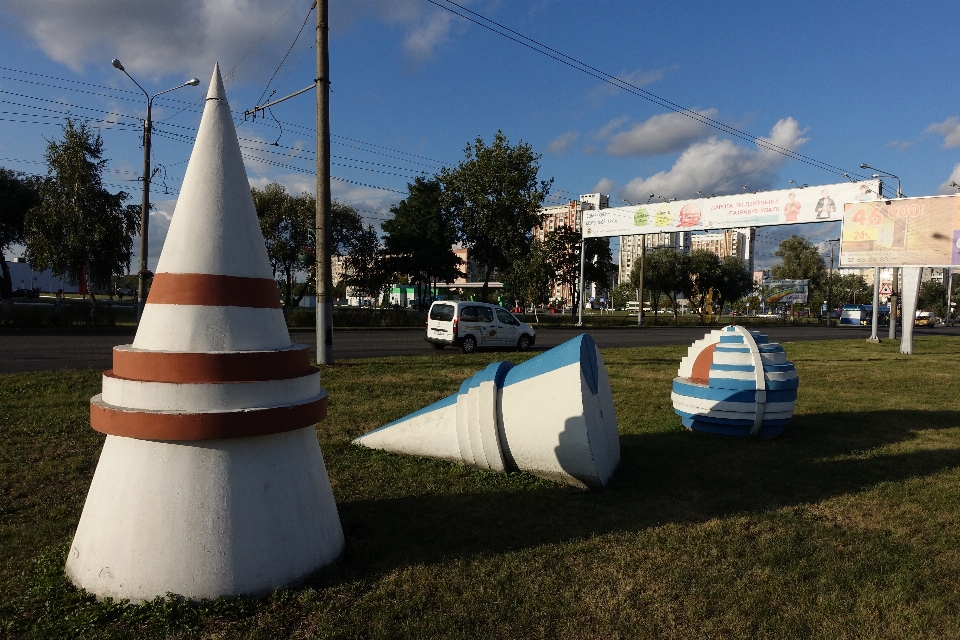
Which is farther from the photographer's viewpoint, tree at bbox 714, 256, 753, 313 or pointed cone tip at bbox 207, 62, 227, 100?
tree at bbox 714, 256, 753, 313

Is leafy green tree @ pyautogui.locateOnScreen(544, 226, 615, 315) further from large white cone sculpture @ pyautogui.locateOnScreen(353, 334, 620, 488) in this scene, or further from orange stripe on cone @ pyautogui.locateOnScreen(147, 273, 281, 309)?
orange stripe on cone @ pyautogui.locateOnScreen(147, 273, 281, 309)

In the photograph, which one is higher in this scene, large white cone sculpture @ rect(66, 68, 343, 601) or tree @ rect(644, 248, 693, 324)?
tree @ rect(644, 248, 693, 324)

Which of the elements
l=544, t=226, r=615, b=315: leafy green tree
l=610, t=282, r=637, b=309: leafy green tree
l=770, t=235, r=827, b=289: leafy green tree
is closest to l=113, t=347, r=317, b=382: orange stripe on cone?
l=544, t=226, r=615, b=315: leafy green tree

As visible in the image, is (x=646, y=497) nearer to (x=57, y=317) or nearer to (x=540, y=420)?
(x=540, y=420)

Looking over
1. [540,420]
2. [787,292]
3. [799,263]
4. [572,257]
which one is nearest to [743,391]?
[540,420]

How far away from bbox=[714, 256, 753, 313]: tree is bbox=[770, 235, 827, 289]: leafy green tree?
61.6ft

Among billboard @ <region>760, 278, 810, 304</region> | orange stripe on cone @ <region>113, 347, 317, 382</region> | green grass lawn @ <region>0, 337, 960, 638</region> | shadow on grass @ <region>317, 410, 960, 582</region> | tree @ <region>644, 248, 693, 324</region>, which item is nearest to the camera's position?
green grass lawn @ <region>0, 337, 960, 638</region>

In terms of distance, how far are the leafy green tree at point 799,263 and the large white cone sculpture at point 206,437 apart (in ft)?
304

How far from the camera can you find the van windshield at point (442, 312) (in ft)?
62.8

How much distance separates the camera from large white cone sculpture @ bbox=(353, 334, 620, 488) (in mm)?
4652

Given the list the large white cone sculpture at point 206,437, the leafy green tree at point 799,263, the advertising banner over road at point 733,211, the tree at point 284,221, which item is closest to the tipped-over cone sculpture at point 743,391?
the large white cone sculpture at point 206,437

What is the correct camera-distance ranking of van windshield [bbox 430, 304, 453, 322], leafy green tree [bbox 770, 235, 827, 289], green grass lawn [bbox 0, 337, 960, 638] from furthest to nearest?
leafy green tree [bbox 770, 235, 827, 289] → van windshield [bbox 430, 304, 453, 322] → green grass lawn [bbox 0, 337, 960, 638]

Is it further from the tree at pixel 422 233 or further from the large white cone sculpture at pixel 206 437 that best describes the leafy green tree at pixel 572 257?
the large white cone sculpture at pixel 206 437

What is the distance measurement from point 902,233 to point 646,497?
20975mm
